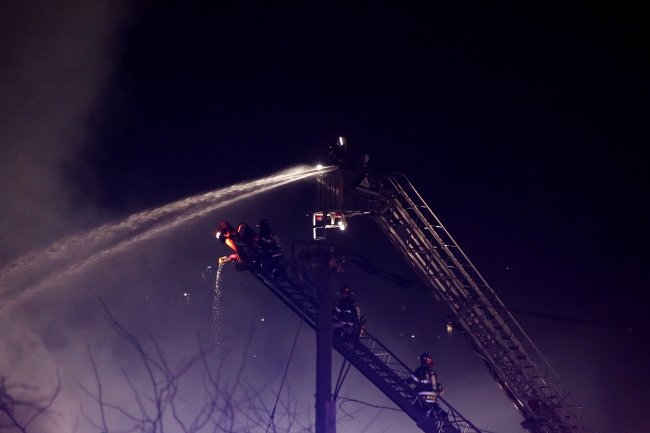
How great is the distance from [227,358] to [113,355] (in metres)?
3.80

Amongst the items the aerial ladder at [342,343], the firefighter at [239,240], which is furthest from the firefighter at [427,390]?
the firefighter at [239,240]

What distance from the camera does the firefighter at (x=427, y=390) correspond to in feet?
54.9

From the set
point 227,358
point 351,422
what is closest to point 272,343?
point 227,358

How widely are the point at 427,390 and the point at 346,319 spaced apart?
2898 millimetres

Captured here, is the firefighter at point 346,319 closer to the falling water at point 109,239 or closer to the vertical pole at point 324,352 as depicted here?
the vertical pole at point 324,352

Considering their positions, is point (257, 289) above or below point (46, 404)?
above

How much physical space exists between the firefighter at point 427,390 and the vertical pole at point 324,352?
3.31 meters

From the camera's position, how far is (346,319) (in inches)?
657

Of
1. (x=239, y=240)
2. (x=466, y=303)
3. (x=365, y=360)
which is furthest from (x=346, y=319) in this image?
(x=239, y=240)

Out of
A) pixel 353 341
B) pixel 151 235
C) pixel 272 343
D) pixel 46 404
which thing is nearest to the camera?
pixel 353 341

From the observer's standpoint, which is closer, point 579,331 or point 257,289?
point 257,289

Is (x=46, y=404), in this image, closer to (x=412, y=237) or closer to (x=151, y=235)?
(x=151, y=235)

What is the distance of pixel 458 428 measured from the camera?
17219 mm

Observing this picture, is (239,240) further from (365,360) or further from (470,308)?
(470,308)
